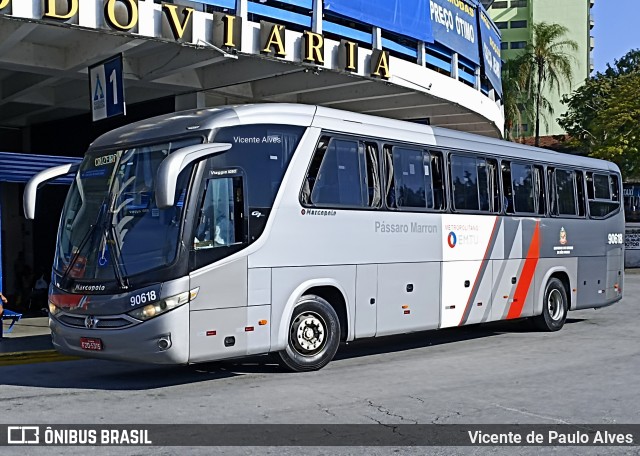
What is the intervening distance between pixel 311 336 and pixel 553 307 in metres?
7.05

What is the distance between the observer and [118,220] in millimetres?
9586

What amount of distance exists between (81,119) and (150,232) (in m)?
14.7

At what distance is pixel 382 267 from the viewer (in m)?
11.9

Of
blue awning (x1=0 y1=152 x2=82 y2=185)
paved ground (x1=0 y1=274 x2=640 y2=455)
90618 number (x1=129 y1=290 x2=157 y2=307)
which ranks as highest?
blue awning (x1=0 y1=152 x2=82 y2=185)

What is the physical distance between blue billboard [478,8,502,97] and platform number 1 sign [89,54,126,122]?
44.7 feet

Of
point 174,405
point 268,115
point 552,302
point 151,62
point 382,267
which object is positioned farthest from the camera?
point 151,62

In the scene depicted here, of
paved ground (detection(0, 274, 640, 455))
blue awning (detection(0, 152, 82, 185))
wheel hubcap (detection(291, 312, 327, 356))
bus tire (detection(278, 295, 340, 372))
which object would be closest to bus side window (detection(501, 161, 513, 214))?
paved ground (detection(0, 274, 640, 455))

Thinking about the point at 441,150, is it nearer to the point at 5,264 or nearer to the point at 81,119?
the point at 81,119

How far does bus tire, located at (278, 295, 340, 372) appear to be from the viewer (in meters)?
10.6

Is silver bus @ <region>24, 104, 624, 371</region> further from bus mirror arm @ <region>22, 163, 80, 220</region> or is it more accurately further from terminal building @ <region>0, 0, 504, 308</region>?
terminal building @ <region>0, 0, 504, 308</region>

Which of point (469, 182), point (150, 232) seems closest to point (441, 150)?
point (469, 182)

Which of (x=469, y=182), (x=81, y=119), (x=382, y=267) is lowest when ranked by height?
(x=382, y=267)

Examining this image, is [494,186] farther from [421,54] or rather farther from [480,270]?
[421,54]

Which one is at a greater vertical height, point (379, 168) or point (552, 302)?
point (379, 168)
